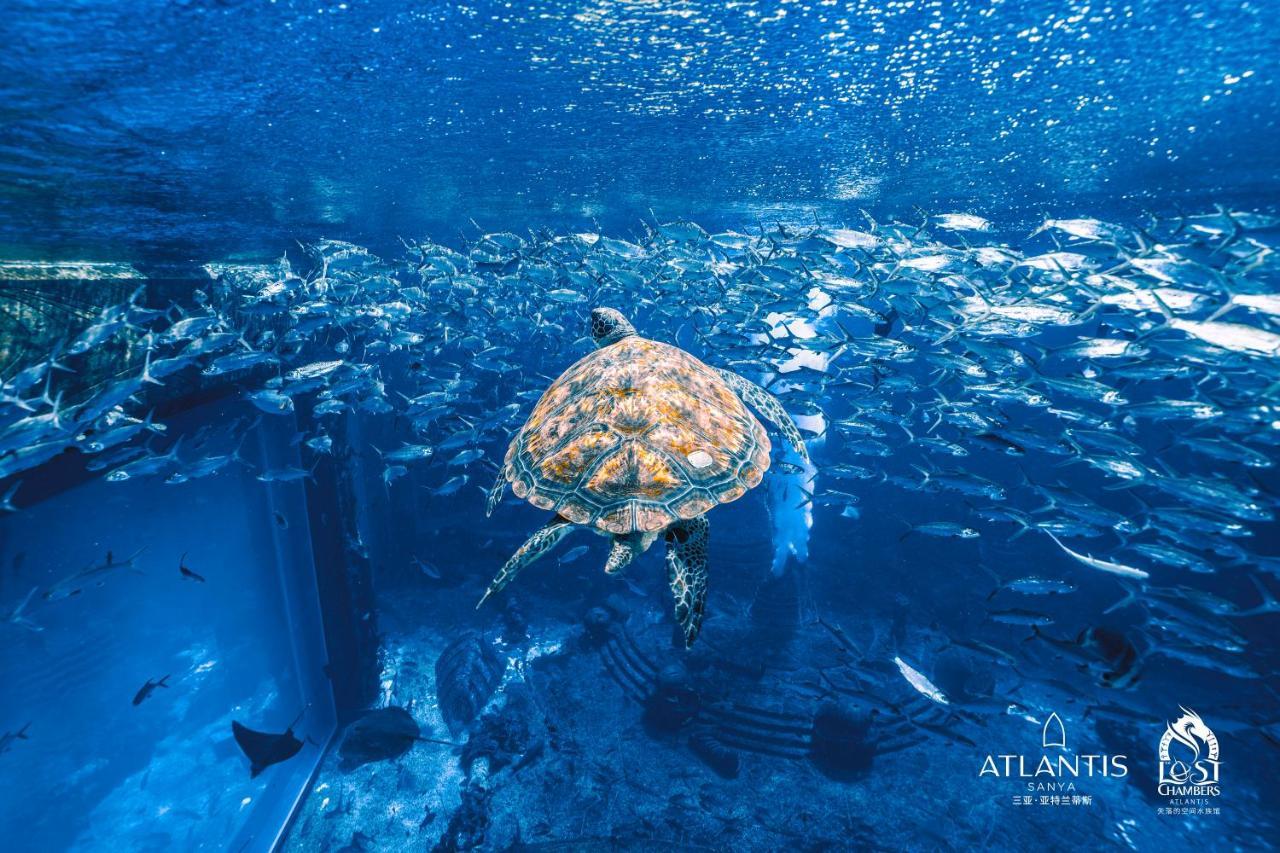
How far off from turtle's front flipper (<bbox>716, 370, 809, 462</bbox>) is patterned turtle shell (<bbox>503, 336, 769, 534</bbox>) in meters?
0.58

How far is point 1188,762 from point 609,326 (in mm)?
12953

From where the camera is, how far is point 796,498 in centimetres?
1967

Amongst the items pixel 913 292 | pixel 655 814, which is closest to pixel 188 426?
pixel 655 814

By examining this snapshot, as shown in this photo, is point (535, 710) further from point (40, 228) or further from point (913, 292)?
point (40, 228)

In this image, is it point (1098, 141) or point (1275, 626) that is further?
point (1098, 141)

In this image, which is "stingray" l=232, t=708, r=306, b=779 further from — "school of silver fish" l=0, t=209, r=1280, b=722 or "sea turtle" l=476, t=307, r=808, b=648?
"sea turtle" l=476, t=307, r=808, b=648

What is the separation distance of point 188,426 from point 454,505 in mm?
7851

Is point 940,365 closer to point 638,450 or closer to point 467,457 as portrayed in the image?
point 638,450

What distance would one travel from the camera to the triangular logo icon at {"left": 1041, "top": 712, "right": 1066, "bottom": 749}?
9.29m

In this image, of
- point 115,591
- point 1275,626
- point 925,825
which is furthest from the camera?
point 115,591

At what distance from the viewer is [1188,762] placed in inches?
344

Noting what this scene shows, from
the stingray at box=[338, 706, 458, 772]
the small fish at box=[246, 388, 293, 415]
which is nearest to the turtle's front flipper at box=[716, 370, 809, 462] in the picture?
the small fish at box=[246, 388, 293, 415]

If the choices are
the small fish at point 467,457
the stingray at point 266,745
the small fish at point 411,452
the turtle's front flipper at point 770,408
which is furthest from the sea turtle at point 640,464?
the stingray at point 266,745

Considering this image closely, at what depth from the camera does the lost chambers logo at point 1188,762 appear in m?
8.22
